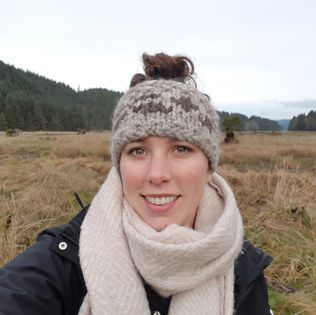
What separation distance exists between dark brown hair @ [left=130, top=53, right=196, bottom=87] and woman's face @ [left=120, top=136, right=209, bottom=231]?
0.40m

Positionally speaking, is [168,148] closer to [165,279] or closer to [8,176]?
[165,279]

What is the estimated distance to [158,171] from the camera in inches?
69.6

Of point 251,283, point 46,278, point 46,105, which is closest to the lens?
point 46,278

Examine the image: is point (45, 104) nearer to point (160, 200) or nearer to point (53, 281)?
point (160, 200)

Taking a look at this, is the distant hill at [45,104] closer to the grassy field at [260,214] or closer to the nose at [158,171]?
the grassy field at [260,214]

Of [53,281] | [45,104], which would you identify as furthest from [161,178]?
A: [45,104]

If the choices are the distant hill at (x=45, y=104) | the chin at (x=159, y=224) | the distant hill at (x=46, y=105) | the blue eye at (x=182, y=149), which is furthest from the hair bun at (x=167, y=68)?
the distant hill at (x=45, y=104)

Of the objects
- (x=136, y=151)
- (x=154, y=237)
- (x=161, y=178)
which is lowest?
(x=154, y=237)

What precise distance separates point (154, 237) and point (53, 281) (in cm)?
46

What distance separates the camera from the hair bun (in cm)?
209

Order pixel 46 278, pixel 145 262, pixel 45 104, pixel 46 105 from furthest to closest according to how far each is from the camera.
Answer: pixel 45 104
pixel 46 105
pixel 145 262
pixel 46 278

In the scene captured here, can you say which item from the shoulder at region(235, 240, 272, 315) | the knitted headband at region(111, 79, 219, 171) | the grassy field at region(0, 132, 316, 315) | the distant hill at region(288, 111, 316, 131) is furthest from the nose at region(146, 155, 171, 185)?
the distant hill at region(288, 111, 316, 131)

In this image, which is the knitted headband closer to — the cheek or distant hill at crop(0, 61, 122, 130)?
the cheek

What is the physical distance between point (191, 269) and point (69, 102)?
449 feet
